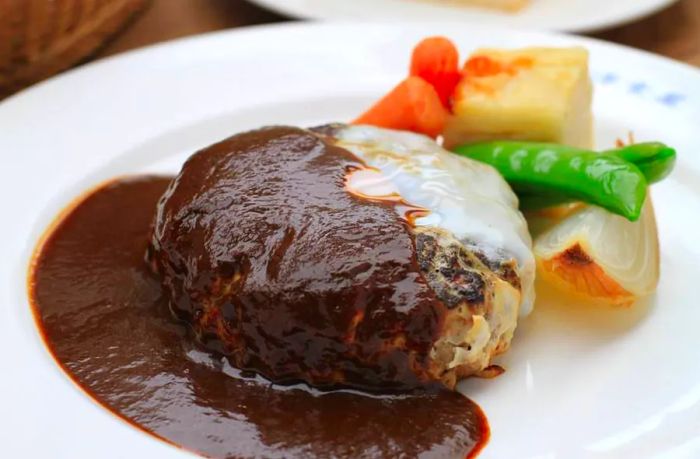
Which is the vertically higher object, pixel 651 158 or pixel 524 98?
pixel 524 98

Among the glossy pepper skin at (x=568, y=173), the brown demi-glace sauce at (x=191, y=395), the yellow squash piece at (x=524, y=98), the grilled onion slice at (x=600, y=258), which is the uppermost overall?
the yellow squash piece at (x=524, y=98)

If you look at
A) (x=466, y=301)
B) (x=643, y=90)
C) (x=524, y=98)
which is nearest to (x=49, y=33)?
(x=524, y=98)

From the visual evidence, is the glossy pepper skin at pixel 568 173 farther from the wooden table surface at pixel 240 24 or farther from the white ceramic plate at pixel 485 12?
the wooden table surface at pixel 240 24

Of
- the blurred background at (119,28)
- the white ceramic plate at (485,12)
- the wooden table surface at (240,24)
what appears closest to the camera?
the blurred background at (119,28)

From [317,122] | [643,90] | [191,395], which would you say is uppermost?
Result: [643,90]

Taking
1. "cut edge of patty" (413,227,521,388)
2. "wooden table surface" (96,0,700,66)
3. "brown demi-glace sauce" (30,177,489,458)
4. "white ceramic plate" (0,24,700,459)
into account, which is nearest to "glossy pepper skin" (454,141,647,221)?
"white ceramic plate" (0,24,700,459)

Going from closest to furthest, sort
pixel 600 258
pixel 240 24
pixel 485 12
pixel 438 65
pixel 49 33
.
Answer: pixel 600 258, pixel 438 65, pixel 49 33, pixel 485 12, pixel 240 24

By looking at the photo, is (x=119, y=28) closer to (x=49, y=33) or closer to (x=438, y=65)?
(x=49, y=33)

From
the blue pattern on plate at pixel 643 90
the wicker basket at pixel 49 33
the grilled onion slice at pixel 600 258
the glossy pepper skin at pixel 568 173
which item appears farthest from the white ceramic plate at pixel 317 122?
the glossy pepper skin at pixel 568 173
